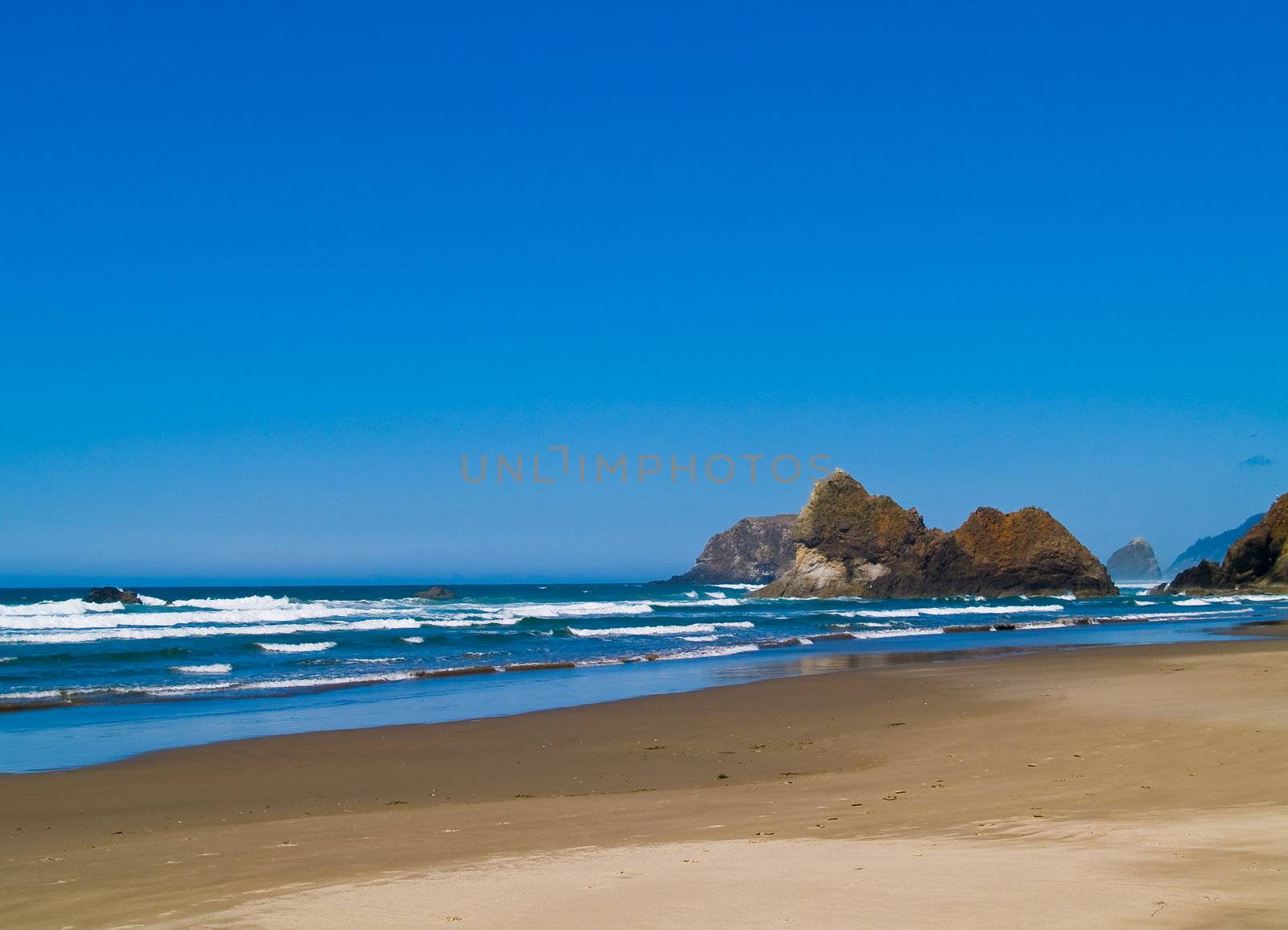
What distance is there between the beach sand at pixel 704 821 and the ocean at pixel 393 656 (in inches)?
110

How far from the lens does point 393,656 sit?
27516 mm

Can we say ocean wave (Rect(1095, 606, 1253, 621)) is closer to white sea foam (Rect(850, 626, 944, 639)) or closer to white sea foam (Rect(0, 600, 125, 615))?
white sea foam (Rect(850, 626, 944, 639))

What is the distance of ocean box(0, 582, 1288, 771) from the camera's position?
1590cm

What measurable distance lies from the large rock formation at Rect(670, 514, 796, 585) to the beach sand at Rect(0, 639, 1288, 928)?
457 ft

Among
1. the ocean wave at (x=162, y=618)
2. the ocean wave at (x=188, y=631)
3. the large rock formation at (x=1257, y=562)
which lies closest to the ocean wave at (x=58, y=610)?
the ocean wave at (x=162, y=618)

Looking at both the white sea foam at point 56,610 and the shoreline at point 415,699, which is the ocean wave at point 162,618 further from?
the shoreline at point 415,699

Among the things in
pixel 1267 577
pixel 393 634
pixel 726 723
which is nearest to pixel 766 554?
pixel 1267 577

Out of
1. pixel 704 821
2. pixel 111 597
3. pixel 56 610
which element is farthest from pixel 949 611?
pixel 704 821

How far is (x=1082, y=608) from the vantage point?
57594 mm

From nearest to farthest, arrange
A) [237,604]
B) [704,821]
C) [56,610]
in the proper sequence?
[704,821] < [56,610] < [237,604]

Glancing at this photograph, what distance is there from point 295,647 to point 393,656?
17.8ft

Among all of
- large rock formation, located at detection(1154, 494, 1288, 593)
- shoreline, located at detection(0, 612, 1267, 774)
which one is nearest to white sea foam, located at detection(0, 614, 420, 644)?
shoreline, located at detection(0, 612, 1267, 774)

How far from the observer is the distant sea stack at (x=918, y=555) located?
78188mm

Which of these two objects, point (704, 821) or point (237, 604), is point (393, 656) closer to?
point (704, 821)
